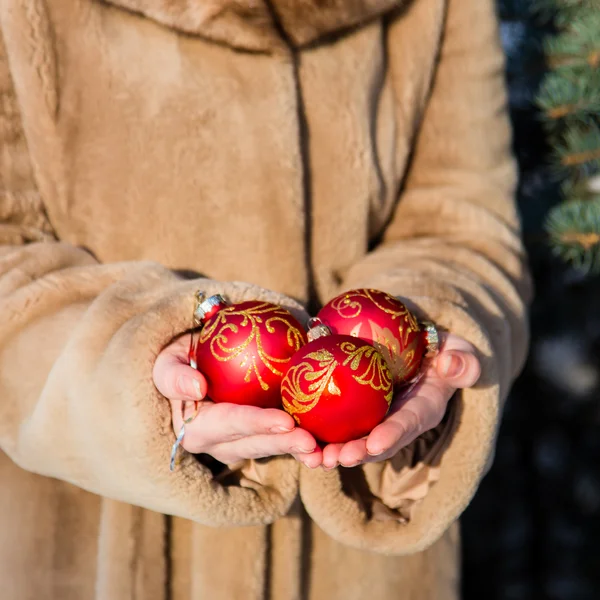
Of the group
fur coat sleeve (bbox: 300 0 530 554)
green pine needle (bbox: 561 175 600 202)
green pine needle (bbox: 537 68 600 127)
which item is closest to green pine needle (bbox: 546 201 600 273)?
green pine needle (bbox: 561 175 600 202)

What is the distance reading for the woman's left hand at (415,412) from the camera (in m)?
0.59

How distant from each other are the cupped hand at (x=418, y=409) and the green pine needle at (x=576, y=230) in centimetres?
66

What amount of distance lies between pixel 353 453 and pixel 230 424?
105mm

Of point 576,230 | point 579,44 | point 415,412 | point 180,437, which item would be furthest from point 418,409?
point 579,44

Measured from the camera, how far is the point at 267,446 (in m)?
0.60

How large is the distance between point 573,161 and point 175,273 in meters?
0.88

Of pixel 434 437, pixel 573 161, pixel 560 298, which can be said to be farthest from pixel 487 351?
pixel 560 298

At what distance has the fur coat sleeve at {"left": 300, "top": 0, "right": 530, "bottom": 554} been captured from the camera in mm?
773

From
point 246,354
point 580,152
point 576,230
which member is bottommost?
point 576,230

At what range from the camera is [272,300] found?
74cm

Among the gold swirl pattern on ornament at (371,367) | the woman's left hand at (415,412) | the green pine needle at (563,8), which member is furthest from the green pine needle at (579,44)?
the gold swirl pattern on ornament at (371,367)

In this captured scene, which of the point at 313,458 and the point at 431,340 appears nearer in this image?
the point at 313,458

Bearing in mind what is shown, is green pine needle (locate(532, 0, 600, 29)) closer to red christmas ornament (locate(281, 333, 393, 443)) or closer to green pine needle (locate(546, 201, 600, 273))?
green pine needle (locate(546, 201, 600, 273))

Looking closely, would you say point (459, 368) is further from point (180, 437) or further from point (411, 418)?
point (180, 437)
